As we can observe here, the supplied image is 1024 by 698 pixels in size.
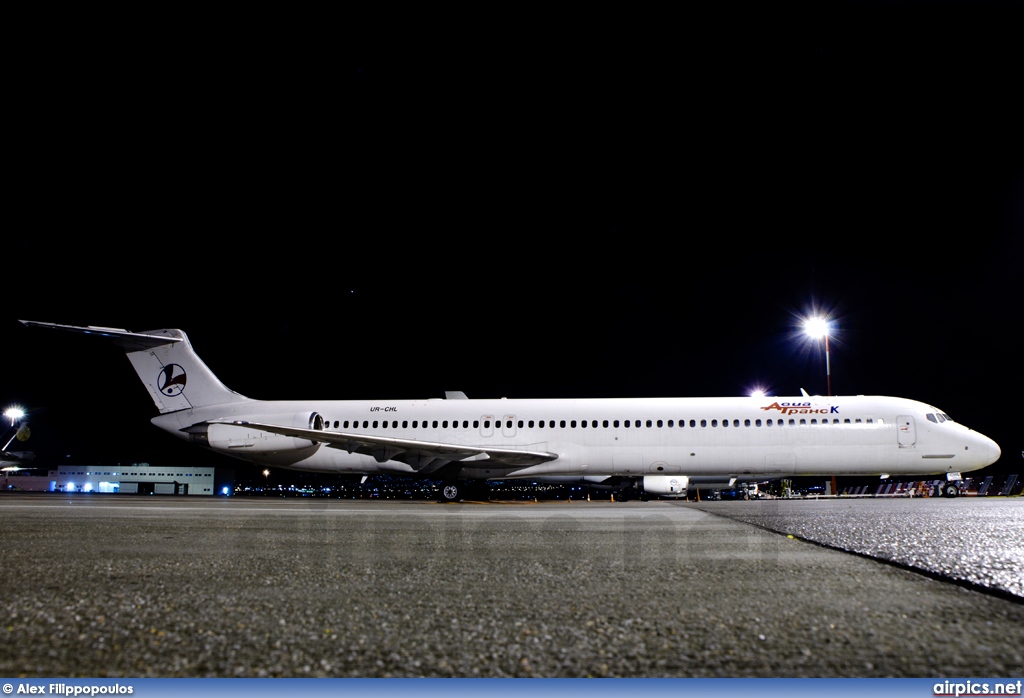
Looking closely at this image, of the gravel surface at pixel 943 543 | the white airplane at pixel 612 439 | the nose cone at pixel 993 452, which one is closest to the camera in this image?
the gravel surface at pixel 943 543

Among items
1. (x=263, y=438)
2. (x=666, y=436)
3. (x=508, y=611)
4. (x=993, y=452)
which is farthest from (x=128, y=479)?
(x=508, y=611)

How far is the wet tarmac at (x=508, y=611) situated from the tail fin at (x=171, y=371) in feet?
63.5

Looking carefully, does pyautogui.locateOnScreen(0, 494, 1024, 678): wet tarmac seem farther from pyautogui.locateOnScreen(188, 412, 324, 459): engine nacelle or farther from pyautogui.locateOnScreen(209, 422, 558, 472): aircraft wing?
pyautogui.locateOnScreen(188, 412, 324, 459): engine nacelle

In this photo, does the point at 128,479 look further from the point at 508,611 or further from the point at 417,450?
the point at 508,611

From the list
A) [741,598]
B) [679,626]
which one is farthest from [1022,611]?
[679,626]

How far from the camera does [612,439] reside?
18500mm

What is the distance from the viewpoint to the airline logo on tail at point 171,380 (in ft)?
75.2

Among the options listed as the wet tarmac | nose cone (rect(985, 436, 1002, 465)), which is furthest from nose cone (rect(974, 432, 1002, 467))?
the wet tarmac

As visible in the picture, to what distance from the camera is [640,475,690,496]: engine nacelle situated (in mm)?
18484

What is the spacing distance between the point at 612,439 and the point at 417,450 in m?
5.28

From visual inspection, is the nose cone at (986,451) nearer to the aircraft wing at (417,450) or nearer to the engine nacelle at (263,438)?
the aircraft wing at (417,450)

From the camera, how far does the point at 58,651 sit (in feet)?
5.87

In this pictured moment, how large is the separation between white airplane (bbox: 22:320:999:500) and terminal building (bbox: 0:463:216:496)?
60574 millimetres

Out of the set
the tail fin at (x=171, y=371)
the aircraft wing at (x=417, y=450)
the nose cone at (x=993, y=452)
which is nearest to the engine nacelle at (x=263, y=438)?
the aircraft wing at (x=417, y=450)
